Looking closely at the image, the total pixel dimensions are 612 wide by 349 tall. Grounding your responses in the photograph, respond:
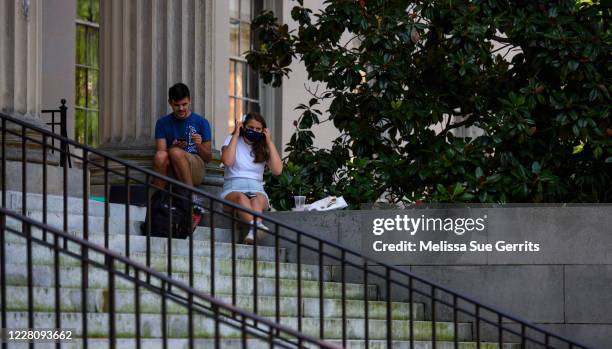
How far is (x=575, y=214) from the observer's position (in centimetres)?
1266

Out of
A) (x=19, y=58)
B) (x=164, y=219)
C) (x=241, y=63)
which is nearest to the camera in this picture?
(x=164, y=219)

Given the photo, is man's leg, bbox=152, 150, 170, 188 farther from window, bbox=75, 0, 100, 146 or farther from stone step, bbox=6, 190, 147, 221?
window, bbox=75, 0, 100, 146

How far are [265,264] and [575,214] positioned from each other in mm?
2663

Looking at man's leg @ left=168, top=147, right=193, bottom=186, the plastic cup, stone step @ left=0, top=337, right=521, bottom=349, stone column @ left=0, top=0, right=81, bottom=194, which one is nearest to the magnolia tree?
the plastic cup

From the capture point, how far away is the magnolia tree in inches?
560

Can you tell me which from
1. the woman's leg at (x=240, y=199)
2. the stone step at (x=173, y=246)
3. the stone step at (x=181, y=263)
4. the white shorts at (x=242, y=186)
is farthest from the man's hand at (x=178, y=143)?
the stone step at (x=181, y=263)

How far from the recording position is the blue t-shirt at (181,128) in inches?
533

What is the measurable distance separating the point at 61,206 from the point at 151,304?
1736 mm

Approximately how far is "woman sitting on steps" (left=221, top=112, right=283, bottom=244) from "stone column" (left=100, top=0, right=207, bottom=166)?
58.6 inches

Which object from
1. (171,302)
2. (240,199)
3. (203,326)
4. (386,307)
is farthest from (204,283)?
(240,199)

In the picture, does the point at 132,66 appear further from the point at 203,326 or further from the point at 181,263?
the point at 203,326

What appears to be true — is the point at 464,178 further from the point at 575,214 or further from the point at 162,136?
the point at 162,136

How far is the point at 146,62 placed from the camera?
48.2ft

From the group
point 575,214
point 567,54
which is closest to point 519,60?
point 567,54
